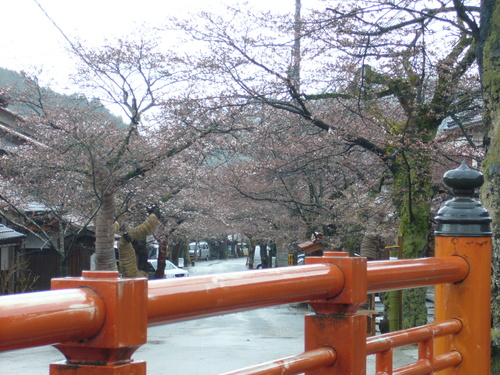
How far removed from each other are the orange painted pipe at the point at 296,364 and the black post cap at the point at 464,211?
967mm

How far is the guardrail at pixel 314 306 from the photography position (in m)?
1.12

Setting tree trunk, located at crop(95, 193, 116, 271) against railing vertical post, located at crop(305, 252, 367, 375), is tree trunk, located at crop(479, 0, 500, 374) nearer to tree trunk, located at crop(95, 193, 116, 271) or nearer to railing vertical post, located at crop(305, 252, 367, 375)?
railing vertical post, located at crop(305, 252, 367, 375)

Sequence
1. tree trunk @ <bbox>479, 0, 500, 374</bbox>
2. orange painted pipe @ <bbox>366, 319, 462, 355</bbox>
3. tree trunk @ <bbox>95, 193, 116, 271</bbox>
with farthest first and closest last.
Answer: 1. tree trunk @ <bbox>95, 193, 116, 271</bbox>
2. tree trunk @ <bbox>479, 0, 500, 374</bbox>
3. orange painted pipe @ <bbox>366, 319, 462, 355</bbox>

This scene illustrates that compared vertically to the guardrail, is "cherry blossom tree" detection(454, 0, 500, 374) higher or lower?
higher

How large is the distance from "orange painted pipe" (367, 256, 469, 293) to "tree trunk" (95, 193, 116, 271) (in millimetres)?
13106

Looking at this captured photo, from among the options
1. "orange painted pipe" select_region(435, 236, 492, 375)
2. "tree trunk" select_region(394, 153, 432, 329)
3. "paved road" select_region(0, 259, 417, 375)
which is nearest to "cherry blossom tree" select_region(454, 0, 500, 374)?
"orange painted pipe" select_region(435, 236, 492, 375)

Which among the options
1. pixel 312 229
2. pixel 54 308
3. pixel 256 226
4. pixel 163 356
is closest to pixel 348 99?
pixel 163 356

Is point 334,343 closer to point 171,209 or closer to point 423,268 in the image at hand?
point 423,268

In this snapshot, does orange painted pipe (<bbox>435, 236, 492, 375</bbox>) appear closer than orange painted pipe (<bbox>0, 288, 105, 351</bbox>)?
No

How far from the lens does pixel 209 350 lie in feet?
36.3

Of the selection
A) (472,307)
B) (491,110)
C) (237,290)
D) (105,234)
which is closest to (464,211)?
(472,307)

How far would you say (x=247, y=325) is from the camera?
16000mm

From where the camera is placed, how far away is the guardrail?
112cm

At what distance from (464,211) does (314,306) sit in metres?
0.93
